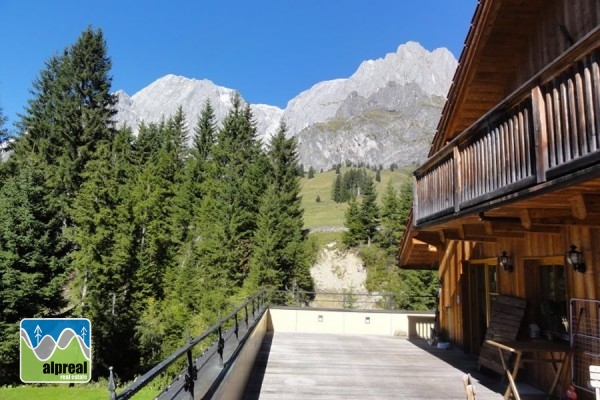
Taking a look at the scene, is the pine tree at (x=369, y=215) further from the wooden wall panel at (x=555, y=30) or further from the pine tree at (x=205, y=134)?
the wooden wall panel at (x=555, y=30)

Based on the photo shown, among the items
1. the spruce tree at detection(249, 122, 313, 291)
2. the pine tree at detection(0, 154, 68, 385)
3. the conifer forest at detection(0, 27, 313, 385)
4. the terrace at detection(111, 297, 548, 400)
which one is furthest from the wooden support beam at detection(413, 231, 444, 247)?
the spruce tree at detection(249, 122, 313, 291)

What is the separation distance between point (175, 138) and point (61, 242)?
22.0 m

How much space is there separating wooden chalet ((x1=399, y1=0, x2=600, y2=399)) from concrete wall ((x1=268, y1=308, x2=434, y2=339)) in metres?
3.48

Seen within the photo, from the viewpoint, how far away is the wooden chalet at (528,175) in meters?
3.82

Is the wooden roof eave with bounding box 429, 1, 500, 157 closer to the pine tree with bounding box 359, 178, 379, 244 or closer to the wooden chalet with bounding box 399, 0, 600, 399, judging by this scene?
the wooden chalet with bounding box 399, 0, 600, 399

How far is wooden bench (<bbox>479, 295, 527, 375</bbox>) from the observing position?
6.91m

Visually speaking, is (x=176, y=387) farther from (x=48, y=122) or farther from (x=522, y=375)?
(x=48, y=122)

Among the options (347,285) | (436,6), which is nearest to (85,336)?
(436,6)

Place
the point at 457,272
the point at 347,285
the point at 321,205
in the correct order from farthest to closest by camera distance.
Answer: the point at 321,205, the point at 347,285, the point at 457,272

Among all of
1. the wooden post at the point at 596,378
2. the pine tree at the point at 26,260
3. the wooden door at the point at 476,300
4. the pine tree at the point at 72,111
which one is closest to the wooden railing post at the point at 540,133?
the wooden post at the point at 596,378

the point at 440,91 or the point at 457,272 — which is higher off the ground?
the point at 440,91

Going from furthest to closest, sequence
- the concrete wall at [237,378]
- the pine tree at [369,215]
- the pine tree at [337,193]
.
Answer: the pine tree at [337,193]
the pine tree at [369,215]
the concrete wall at [237,378]

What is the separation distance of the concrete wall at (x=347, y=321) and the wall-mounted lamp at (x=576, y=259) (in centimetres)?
837

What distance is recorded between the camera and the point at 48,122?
33531mm
